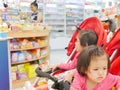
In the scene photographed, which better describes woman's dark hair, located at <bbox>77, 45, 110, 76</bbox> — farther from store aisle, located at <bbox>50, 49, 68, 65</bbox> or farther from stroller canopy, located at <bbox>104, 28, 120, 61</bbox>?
store aisle, located at <bbox>50, 49, 68, 65</bbox>

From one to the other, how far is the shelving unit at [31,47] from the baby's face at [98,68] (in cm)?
254

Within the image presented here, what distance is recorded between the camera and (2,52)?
3.30 meters

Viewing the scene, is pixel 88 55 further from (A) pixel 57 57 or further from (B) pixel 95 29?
(A) pixel 57 57

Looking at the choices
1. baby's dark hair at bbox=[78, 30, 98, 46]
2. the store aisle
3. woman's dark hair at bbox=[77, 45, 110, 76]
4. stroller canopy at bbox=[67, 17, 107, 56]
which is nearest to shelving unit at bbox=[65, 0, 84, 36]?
the store aisle

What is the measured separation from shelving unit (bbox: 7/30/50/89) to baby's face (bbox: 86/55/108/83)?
2543mm

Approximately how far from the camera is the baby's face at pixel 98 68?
1.55 m

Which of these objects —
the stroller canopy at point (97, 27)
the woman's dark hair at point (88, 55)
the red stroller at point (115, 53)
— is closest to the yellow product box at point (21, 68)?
the stroller canopy at point (97, 27)

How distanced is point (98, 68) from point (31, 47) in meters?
2.94

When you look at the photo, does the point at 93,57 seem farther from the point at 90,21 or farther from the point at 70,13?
the point at 70,13

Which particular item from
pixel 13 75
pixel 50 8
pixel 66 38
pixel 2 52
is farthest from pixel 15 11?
pixel 2 52

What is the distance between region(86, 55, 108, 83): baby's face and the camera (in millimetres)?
1551

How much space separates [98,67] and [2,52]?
6.72 feet

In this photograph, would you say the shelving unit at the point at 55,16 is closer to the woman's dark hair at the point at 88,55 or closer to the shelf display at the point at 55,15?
the shelf display at the point at 55,15

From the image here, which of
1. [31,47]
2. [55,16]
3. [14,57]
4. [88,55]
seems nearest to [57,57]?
[55,16]
